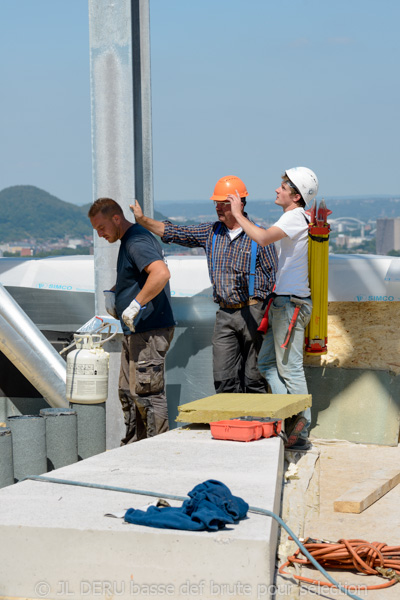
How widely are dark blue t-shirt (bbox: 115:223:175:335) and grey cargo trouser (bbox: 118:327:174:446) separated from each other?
0.26 feet

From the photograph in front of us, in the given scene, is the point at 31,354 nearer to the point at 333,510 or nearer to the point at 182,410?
the point at 182,410

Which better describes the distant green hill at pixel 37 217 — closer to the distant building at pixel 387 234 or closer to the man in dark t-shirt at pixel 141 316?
the distant building at pixel 387 234

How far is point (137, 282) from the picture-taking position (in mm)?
5777

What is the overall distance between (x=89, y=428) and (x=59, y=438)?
0.35 metres

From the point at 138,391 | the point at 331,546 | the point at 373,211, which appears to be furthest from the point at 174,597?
the point at 373,211

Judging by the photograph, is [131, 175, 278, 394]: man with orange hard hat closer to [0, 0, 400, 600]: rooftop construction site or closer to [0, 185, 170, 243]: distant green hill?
[0, 0, 400, 600]: rooftop construction site

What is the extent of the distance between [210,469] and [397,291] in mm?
3295

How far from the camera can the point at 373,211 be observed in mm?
46844

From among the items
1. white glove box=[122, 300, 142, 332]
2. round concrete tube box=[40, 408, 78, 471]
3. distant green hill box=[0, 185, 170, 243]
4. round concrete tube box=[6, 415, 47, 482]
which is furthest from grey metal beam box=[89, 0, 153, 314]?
distant green hill box=[0, 185, 170, 243]

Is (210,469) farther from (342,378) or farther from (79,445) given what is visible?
(342,378)

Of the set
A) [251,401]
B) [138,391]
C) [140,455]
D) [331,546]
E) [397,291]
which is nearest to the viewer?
[331,546]

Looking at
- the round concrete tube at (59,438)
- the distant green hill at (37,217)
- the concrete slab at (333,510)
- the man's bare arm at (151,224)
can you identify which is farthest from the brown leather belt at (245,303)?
the distant green hill at (37,217)

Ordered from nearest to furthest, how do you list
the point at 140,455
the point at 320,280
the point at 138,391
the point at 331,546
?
the point at 331,546, the point at 140,455, the point at 138,391, the point at 320,280

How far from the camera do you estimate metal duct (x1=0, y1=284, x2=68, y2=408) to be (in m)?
6.37
